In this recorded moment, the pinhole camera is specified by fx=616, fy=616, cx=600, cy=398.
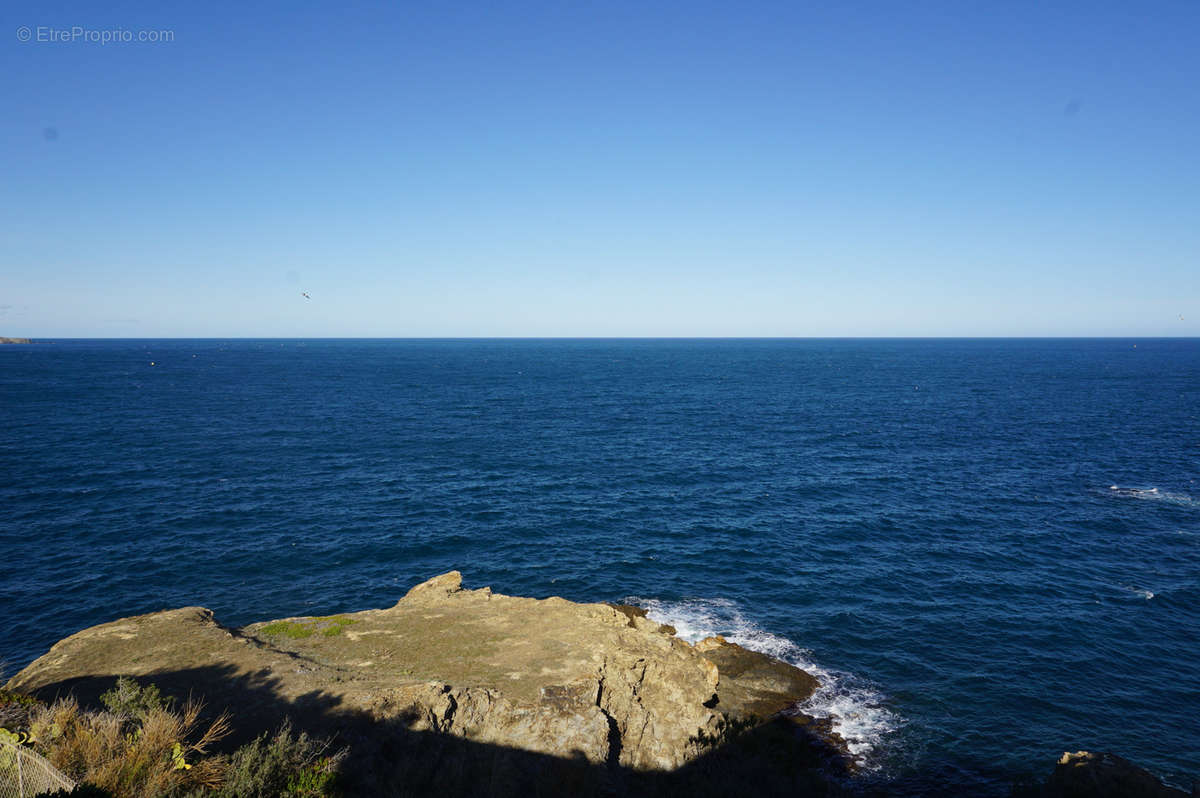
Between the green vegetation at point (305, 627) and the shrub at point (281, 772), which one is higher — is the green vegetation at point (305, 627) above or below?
below

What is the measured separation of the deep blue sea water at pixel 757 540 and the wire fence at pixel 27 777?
2977 centimetres

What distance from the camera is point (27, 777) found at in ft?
50.6

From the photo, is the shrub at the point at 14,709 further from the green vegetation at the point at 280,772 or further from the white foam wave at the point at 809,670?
the white foam wave at the point at 809,670

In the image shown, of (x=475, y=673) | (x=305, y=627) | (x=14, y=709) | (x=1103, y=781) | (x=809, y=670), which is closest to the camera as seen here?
(x=14, y=709)

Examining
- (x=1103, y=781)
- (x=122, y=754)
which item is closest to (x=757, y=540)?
(x=1103, y=781)

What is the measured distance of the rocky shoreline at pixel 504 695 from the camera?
25312mm

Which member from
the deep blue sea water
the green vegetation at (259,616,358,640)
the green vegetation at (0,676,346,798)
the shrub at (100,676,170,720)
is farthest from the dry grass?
the deep blue sea water

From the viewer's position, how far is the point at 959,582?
164 feet

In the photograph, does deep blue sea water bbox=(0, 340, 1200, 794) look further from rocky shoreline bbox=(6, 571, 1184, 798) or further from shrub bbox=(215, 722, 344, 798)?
shrub bbox=(215, 722, 344, 798)

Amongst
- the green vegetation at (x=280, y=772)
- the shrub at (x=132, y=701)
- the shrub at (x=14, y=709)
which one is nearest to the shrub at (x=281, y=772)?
the green vegetation at (x=280, y=772)

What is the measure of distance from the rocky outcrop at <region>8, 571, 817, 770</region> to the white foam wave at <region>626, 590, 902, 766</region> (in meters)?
1.28

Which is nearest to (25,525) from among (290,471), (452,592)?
(290,471)

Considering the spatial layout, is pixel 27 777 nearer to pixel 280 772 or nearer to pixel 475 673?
pixel 280 772

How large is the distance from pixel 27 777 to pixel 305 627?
66.9 feet
